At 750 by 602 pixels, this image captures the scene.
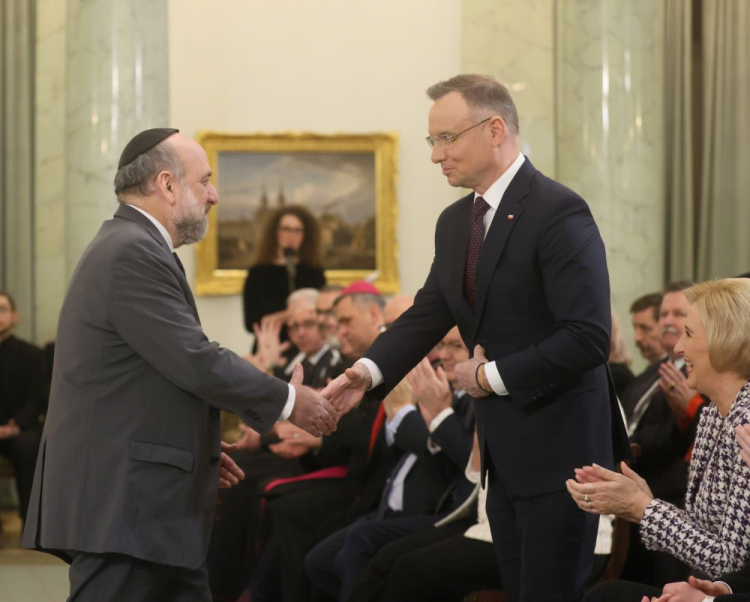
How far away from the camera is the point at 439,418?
4.86 meters

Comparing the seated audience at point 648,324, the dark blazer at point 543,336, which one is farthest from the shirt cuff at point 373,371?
the seated audience at point 648,324

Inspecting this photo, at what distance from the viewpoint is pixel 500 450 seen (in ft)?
10.9

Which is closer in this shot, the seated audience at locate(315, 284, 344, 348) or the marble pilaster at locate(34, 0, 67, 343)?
the seated audience at locate(315, 284, 344, 348)

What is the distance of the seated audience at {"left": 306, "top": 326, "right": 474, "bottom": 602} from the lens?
486 centimetres

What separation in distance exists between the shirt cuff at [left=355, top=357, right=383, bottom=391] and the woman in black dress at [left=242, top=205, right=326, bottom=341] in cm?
529

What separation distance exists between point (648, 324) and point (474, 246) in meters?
3.60

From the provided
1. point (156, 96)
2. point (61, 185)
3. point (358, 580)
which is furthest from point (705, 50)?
point (358, 580)

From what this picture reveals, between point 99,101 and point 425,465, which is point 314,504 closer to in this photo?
point 425,465

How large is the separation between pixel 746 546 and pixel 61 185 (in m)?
8.17

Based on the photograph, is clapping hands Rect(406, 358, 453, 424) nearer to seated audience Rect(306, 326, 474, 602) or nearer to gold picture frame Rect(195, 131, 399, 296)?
seated audience Rect(306, 326, 474, 602)

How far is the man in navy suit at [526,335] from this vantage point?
10.5 feet

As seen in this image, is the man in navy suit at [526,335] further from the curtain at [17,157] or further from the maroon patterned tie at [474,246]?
the curtain at [17,157]

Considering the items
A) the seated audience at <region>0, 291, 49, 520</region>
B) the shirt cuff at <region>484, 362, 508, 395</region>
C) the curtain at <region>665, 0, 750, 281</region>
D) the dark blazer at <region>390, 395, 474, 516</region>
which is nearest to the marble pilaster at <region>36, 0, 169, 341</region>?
the seated audience at <region>0, 291, 49, 520</region>

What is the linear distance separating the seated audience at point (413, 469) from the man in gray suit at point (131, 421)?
1575 millimetres
